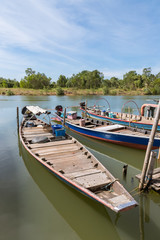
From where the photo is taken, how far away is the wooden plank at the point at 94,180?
651 cm

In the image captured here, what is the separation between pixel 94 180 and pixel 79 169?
1.30 meters

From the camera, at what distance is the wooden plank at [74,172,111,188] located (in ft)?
21.4

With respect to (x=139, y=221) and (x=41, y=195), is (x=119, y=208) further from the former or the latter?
(x=41, y=195)

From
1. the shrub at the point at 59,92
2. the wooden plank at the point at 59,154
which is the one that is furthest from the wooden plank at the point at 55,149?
Result: the shrub at the point at 59,92

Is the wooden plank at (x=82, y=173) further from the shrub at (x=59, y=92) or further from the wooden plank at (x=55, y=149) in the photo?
the shrub at (x=59, y=92)

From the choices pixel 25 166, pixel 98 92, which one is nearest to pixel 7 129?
pixel 25 166

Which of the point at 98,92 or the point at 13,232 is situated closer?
the point at 13,232

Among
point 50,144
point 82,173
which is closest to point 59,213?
point 82,173

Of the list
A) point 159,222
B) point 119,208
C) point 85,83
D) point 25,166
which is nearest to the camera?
point 119,208

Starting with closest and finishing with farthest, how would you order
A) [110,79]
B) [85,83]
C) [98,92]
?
[98,92] < [85,83] < [110,79]

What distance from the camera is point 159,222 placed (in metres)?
6.00

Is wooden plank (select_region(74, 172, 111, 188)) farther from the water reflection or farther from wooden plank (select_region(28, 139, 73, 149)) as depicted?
wooden plank (select_region(28, 139, 73, 149))

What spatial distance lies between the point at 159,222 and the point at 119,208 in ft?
8.06

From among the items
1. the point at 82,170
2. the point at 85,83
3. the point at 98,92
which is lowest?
the point at 82,170
